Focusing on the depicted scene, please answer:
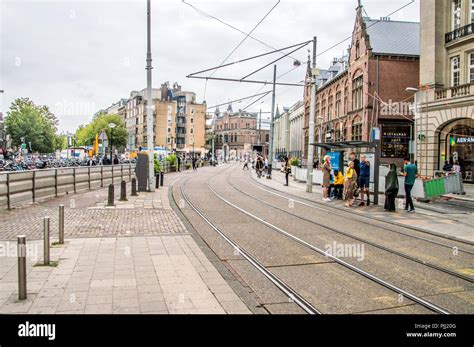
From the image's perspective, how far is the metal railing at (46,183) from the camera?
12.7m

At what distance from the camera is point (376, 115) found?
3881 centimetres

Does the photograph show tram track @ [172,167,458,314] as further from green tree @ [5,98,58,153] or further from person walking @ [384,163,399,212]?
green tree @ [5,98,58,153]

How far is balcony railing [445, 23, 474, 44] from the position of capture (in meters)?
25.2

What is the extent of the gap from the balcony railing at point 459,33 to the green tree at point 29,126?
64.5 metres

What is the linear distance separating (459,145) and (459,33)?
275 inches

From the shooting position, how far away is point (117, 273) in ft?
20.0

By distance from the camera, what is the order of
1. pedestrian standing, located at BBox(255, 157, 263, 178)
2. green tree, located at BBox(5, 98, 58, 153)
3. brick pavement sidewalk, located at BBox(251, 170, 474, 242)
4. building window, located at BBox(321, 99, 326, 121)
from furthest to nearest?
1. green tree, located at BBox(5, 98, 58, 153)
2. building window, located at BBox(321, 99, 326, 121)
3. pedestrian standing, located at BBox(255, 157, 263, 178)
4. brick pavement sidewalk, located at BBox(251, 170, 474, 242)

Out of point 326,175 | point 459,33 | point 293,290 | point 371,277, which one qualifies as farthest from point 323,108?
point 293,290

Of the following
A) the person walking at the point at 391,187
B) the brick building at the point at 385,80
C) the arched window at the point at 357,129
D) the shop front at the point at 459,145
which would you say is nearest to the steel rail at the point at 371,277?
the person walking at the point at 391,187

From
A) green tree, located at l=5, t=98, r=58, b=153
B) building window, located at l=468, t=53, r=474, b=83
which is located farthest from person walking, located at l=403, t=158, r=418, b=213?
green tree, located at l=5, t=98, r=58, b=153

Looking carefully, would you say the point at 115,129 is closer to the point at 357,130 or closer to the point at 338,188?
the point at 357,130

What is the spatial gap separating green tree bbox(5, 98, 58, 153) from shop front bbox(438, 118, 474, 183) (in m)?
64.1
